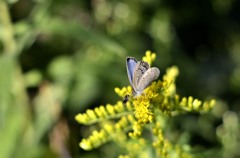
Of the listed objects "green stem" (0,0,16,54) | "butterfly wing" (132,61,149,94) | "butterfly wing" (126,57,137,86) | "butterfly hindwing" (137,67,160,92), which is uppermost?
"green stem" (0,0,16,54)

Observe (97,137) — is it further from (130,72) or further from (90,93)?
(90,93)

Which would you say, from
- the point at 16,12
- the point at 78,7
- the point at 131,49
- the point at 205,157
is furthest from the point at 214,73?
the point at 205,157

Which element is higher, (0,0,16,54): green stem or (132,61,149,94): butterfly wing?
(0,0,16,54): green stem

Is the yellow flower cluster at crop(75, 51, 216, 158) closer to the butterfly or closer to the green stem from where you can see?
the butterfly

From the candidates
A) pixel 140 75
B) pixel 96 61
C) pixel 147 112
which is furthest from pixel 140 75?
pixel 96 61

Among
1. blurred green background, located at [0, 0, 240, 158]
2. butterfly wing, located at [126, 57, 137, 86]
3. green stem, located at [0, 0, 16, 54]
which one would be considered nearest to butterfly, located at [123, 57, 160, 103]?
butterfly wing, located at [126, 57, 137, 86]

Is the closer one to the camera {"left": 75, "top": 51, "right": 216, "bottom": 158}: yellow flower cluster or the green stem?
{"left": 75, "top": 51, "right": 216, "bottom": 158}: yellow flower cluster

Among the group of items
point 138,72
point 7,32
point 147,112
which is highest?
point 7,32

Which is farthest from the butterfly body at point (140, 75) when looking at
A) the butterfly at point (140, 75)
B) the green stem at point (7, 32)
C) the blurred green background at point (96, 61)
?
the green stem at point (7, 32)

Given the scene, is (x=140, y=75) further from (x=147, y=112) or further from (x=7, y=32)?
(x=7, y=32)
